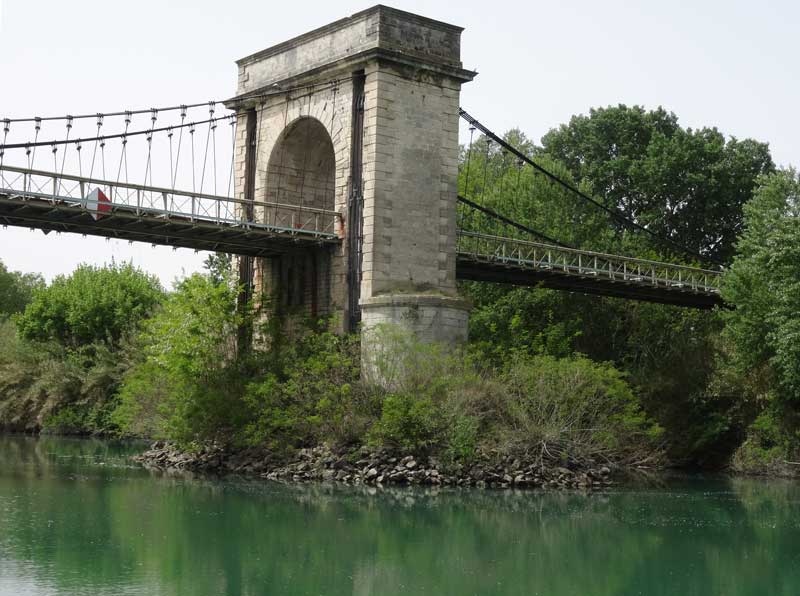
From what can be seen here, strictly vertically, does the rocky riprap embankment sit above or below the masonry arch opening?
below

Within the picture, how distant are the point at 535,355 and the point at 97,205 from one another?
1383 centimetres

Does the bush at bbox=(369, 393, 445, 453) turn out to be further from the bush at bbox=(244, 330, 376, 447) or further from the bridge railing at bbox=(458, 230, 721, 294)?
the bridge railing at bbox=(458, 230, 721, 294)

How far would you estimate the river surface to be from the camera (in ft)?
57.1

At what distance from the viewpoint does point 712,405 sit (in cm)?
4031

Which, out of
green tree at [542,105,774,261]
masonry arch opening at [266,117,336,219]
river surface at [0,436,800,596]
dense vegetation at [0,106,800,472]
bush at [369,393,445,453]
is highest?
green tree at [542,105,774,261]

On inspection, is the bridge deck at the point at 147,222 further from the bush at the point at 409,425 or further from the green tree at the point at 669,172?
the green tree at the point at 669,172

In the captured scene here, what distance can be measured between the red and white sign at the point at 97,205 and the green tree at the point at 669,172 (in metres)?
29.1

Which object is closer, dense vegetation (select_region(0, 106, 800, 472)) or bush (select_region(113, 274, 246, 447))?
dense vegetation (select_region(0, 106, 800, 472))

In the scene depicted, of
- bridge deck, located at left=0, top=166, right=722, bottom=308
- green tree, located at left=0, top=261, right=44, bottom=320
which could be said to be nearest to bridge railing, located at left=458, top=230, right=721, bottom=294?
bridge deck, located at left=0, top=166, right=722, bottom=308

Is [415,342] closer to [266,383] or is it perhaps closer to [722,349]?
[266,383]

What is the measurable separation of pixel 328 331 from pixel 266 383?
8.73ft

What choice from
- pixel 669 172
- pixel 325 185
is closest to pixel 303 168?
pixel 325 185

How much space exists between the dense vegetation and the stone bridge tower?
1.17 m

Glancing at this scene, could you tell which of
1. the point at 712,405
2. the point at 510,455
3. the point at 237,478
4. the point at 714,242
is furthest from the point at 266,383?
the point at 714,242
